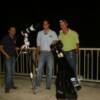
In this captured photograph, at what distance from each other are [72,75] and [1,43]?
86.2 inches

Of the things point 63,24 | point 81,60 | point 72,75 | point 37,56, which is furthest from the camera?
point 81,60

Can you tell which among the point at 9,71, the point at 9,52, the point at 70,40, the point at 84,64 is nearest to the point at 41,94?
the point at 9,71

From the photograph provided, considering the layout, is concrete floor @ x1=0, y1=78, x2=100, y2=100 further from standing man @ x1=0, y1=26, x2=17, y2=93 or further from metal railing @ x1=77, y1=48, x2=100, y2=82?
metal railing @ x1=77, y1=48, x2=100, y2=82

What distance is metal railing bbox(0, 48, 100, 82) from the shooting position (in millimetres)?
11034

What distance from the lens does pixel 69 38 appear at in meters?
9.70

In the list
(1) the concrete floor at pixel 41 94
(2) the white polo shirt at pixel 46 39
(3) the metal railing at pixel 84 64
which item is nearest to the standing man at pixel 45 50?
(2) the white polo shirt at pixel 46 39

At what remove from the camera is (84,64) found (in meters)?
11.2

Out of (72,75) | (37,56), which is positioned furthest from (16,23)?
(72,75)

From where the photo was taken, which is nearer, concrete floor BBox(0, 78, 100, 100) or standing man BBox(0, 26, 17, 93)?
concrete floor BBox(0, 78, 100, 100)

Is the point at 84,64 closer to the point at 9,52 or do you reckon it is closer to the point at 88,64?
the point at 88,64

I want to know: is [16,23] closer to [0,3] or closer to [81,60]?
[0,3]

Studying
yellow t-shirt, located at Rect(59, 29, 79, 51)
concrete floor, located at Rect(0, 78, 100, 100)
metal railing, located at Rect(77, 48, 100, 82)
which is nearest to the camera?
concrete floor, located at Rect(0, 78, 100, 100)

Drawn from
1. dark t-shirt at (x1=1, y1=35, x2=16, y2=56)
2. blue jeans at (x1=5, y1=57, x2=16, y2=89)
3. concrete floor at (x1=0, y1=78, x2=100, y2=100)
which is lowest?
concrete floor at (x1=0, y1=78, x2=100, y2=100)

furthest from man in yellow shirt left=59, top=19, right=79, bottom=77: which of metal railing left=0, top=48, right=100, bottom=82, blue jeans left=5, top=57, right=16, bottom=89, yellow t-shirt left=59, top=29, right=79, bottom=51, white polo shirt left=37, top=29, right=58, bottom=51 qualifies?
blue jeans left=5, top=57, right=16, bottom=89
